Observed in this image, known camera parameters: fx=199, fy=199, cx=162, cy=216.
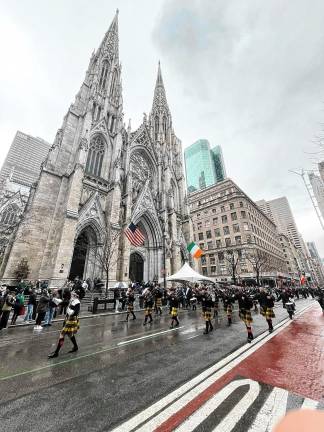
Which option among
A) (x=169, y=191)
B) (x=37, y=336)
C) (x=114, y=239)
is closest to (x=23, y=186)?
(x=169, y=191)

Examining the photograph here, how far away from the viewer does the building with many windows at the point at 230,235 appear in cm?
4238

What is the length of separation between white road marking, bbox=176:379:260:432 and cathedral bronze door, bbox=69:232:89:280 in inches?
778

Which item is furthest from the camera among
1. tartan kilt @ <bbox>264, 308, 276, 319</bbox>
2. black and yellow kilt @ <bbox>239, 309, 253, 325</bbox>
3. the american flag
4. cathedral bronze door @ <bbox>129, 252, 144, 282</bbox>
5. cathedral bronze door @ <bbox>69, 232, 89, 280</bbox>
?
cathedral bronze door @ <bbox>129, 252, 144, 282</bbox>

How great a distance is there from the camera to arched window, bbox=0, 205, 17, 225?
37.8 metres

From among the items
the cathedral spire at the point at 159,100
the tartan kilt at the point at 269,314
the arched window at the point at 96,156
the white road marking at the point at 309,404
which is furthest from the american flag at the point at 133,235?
the cathedral spire at the point at 159,100

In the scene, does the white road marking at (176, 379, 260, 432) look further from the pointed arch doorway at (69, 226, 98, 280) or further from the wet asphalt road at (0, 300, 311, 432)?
the pointed arch doorway at (69, 226, 98, 280)

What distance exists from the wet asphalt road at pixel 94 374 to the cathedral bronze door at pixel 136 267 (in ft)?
60.3

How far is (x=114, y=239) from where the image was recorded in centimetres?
1989

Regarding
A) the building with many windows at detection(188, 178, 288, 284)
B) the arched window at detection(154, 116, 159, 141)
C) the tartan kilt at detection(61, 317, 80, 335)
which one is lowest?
the tartan kilt at detection(61, 317, 80, 335)

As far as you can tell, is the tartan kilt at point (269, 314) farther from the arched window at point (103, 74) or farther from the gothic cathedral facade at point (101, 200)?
the arched window at point (103, 74)

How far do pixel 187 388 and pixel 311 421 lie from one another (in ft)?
12.0

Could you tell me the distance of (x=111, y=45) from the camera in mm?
38938

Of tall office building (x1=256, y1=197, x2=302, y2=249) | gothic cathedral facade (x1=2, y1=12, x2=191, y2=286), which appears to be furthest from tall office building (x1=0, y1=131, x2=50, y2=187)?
tall office building (x1=256, y1=197, x2=302, y2=249)

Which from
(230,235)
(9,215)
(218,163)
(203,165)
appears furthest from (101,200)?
(218,163)
